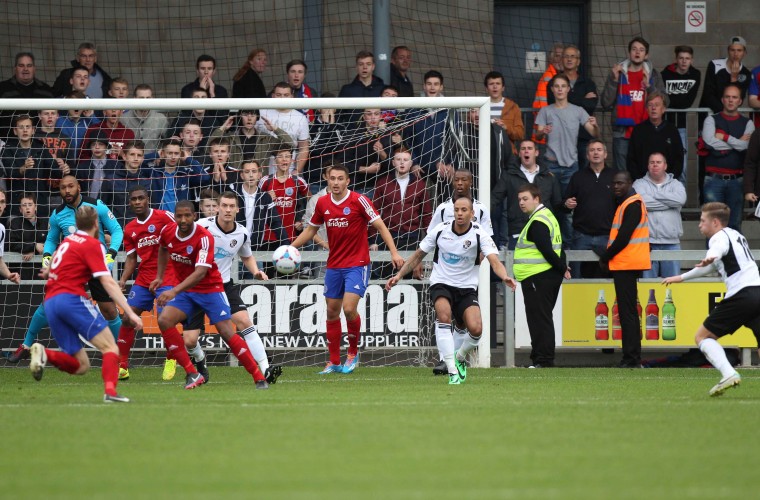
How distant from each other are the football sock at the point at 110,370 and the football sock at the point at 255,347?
2.26 metres

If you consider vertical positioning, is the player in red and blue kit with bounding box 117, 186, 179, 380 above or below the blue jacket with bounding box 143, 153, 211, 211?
below

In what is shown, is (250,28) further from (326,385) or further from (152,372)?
(326,385)

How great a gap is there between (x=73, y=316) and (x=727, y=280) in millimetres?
5365

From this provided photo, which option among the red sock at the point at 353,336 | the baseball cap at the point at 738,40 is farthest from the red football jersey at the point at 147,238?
the baseball cap at the point at 738,40

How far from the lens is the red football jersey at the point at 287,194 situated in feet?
47.3

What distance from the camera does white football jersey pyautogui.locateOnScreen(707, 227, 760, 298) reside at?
995cm

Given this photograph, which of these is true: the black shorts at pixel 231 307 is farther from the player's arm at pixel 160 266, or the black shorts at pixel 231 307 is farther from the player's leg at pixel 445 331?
the player's leg at pixel 445 331

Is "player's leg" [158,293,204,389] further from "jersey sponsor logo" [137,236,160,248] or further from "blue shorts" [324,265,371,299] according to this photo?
"blue shorts" [324,265,371,299]

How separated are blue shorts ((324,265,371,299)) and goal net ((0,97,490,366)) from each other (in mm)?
1490

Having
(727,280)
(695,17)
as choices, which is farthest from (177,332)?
(695,17)

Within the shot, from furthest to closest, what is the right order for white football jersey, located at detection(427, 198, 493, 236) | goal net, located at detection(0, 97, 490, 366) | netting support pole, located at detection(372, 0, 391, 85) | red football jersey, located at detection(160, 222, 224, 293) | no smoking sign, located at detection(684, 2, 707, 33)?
no smoking sign, located at detection(684, 2, 707, 33), netting support pole, located at detection(372, 0, 391, 85), goal net, located at detection(0, 97, 490, 366), white football jersey, located at detection(427, 198, 493, 236), red football jersey, located at detection(160, 222, 224, 293)

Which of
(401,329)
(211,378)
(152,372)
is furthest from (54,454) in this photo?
(401,329)

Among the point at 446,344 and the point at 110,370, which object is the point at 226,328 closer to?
the point at 110,370

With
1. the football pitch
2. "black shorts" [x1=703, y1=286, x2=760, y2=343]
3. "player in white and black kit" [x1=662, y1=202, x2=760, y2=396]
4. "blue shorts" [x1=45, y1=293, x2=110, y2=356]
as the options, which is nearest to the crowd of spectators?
the football pitch
